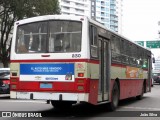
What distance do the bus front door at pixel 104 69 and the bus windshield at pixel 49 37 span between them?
129cm

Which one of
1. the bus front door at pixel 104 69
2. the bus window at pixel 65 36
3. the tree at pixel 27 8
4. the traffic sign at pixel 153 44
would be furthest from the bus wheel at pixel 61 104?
the traffic sign at pixel 153 44

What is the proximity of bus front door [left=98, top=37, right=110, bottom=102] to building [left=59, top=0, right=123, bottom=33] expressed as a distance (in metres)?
134

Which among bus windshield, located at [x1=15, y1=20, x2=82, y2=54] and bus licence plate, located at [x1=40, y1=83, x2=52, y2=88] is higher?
bus windshield, located at [x1=15, y1=20, x2=82, y2=54]

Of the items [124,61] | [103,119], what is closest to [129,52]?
[124,61]

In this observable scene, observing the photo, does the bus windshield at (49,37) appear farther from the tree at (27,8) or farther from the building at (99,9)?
the building at (99,9)

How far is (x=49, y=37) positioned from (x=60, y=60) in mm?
907

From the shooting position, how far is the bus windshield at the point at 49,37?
40.1ft

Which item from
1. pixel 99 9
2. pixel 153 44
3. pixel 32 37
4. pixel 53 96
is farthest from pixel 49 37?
pixel 99 9

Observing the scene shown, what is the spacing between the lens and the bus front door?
43.4 feet

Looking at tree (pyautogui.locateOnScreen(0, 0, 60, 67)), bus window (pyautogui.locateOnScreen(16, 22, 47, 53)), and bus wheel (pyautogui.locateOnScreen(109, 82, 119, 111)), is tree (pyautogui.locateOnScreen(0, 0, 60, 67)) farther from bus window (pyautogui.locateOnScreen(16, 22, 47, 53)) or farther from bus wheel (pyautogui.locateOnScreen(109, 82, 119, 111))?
bus window (pyautogui.locateOnScreen(16, 22, 47, 53))

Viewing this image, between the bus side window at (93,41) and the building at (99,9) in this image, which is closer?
the bus side window at (93,41)

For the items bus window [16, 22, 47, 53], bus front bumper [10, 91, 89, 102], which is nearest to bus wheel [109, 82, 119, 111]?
bus front bumper [10, 91, 89, 102]

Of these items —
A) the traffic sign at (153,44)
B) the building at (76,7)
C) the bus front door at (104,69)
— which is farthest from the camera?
the building at (76,7)

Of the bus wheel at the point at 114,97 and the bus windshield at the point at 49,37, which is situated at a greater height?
the bus windshield at the point at 49,37
